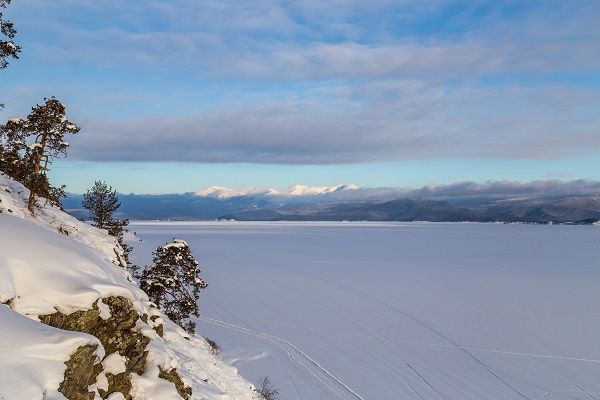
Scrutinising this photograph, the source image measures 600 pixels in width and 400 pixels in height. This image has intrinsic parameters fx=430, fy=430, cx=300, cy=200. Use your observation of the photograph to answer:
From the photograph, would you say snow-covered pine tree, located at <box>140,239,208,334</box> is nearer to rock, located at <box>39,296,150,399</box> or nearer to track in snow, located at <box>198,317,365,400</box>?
track in snow, located at <box>198,317,365,400</box>

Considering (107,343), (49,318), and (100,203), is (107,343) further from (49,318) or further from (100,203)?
(100,203)

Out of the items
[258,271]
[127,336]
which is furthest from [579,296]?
[127,336]

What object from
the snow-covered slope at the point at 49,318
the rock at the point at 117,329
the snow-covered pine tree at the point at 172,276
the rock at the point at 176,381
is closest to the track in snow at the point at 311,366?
the snow-covered pine tree at the point at 172,276

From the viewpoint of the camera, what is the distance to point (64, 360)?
304 inches

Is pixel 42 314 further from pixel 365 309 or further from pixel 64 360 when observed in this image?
pixel 365 309

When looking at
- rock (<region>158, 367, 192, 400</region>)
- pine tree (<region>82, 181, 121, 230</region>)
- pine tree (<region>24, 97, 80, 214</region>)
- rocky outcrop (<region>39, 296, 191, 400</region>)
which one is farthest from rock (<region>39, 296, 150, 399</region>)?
pine tree (<region>82, 181, 121, 230</region>)

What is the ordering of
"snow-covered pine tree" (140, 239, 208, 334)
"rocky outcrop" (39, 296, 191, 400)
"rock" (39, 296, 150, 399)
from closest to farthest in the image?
"rocky outcrop" (39, 296, 191, 400), "rock" (39, 296, 150, 399), "snow-covered pine tree" (140, 239, 208, 334)

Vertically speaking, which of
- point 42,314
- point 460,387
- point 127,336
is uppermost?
point 42,314

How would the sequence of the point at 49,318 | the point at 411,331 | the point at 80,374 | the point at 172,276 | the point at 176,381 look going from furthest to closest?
the point at 411,331, the point at 172,276, the point at 176,381, the point at 49,318, the point at 80,374

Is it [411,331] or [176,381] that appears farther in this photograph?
[411,331]

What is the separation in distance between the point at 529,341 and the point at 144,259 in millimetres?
74007

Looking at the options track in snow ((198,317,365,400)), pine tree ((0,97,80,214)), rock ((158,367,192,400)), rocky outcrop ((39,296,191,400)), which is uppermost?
pine tree ((0,97,80,214))

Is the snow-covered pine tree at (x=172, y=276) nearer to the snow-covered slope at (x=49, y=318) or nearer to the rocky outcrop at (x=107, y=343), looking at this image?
the snow-covered slope at (x=49, y=318)

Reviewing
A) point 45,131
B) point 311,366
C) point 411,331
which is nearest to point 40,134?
point 45,131
